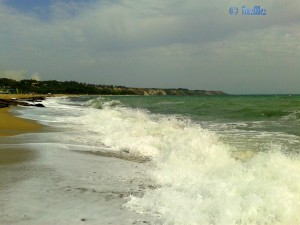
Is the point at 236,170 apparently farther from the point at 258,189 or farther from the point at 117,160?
the point at 117,160

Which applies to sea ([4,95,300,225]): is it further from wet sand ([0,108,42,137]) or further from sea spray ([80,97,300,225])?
wet sand ([0,108,42,137])

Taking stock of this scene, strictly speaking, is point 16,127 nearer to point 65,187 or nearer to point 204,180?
point 65,187

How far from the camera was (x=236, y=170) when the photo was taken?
24.5 feet

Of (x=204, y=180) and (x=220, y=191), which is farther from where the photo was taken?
(x=204, y=180)

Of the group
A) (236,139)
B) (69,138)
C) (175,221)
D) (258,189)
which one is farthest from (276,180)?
(69,138)

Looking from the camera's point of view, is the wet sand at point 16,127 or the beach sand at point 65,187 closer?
the beach sand at point 65,187

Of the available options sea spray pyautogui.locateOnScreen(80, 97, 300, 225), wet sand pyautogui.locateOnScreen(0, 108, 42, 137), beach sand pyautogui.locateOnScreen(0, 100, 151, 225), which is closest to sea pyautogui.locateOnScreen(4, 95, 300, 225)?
sea spray pyautogui.locateOnScreen(80, 97, 300, 225)

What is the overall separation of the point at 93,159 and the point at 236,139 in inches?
262

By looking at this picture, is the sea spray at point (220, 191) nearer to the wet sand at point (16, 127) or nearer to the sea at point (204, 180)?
the sea at point (204, 180)

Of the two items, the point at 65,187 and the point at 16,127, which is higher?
the point at 65,187

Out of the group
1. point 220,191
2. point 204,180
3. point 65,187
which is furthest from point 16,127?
point 220,191

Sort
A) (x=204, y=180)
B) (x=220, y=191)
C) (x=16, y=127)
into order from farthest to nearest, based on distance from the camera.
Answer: (x=16, y=127) → (x=204, y=180) → (x=220, y=191)

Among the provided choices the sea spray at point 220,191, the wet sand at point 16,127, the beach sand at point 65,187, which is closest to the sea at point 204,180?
the sea spray at point 220,191

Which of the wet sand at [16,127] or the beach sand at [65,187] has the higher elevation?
the beach sand at [65,187]
